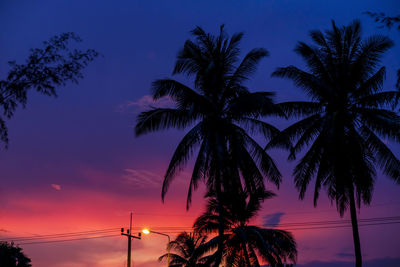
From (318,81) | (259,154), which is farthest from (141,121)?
(318,81)

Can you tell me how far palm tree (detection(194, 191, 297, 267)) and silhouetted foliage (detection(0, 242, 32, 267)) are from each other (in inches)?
987

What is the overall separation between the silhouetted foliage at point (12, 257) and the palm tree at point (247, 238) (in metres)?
25.1

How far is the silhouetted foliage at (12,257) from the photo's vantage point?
42.3 meters

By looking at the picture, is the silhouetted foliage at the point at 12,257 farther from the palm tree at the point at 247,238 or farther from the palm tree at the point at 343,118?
the palm tree at the point at 343,118

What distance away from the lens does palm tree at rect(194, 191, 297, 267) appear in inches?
1035

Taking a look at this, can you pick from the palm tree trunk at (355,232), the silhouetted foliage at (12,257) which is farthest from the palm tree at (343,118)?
the silhouetted foliage at (12,257)

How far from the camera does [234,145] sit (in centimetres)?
1988

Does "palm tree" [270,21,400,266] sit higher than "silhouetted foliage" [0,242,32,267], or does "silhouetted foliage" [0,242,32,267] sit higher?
"palm tree" [270,21,400,266]

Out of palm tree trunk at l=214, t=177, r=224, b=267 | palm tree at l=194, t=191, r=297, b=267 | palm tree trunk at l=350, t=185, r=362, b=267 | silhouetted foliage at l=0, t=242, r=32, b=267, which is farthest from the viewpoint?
silhouetted foliage at l=0, t=242, r=32, b=267

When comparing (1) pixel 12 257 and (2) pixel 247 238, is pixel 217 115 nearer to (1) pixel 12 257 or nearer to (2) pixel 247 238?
(2) pixel 247 238

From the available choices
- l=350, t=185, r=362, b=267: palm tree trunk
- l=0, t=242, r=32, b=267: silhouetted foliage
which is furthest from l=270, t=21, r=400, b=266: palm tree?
l=0, t=242, r=32, b=267: silhouetted foliage

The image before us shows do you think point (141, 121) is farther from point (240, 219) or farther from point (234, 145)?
point (240, 219)

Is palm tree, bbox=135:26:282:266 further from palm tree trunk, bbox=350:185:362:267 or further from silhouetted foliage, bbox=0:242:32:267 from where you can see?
silhouetted foliage, bbox=0:242:32:267

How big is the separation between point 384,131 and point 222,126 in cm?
794
